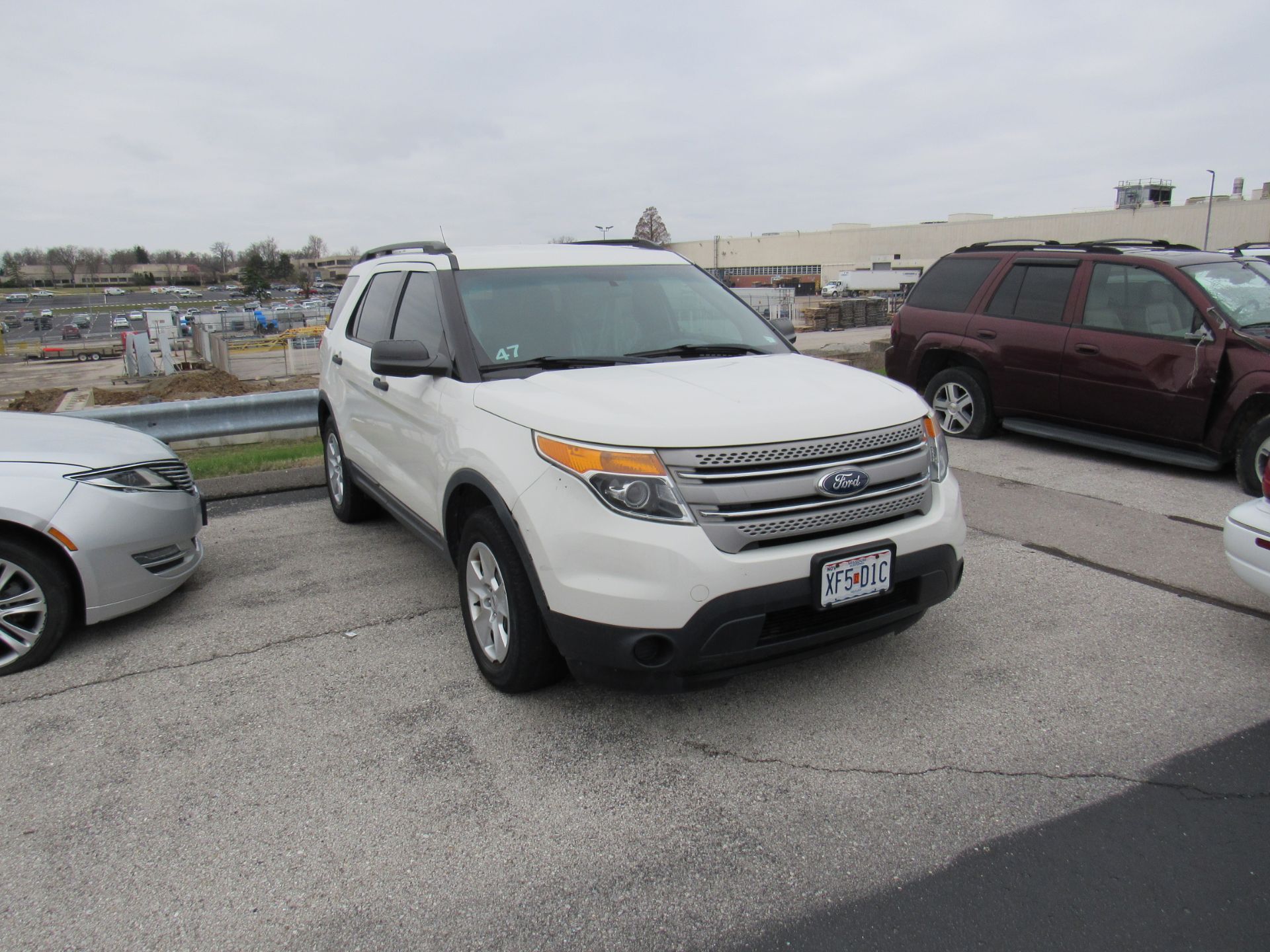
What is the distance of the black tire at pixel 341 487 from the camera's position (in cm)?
606

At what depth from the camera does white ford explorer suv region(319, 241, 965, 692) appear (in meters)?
3.03

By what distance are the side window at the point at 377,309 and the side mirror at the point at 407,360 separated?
0.96 meters

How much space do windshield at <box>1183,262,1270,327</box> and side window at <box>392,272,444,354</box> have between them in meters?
6.16

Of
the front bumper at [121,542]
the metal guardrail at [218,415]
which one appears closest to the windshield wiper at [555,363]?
the front bumper at [121,542]

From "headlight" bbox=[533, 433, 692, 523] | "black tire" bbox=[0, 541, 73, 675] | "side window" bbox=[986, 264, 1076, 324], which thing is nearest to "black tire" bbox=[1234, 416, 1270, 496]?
"side window" bbox=[986, 264, 1076, 324]

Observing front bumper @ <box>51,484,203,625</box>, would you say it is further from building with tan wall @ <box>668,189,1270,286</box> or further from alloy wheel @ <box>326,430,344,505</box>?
building with tan wall @ <box>668,189,1270,286</box>

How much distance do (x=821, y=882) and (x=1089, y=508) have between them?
15.6 ft

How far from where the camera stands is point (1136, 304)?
7.43 m

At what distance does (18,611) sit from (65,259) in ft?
648

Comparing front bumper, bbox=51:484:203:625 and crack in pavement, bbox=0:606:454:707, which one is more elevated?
front bumper, bbox=51:484:203:625

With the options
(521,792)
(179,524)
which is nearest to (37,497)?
(179,524)

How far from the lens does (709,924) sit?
2406mm

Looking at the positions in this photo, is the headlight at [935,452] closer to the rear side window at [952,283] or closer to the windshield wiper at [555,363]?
the windshield wiper at [555,363]

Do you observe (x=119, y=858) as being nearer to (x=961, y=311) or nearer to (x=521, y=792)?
(x=521, y=792)
